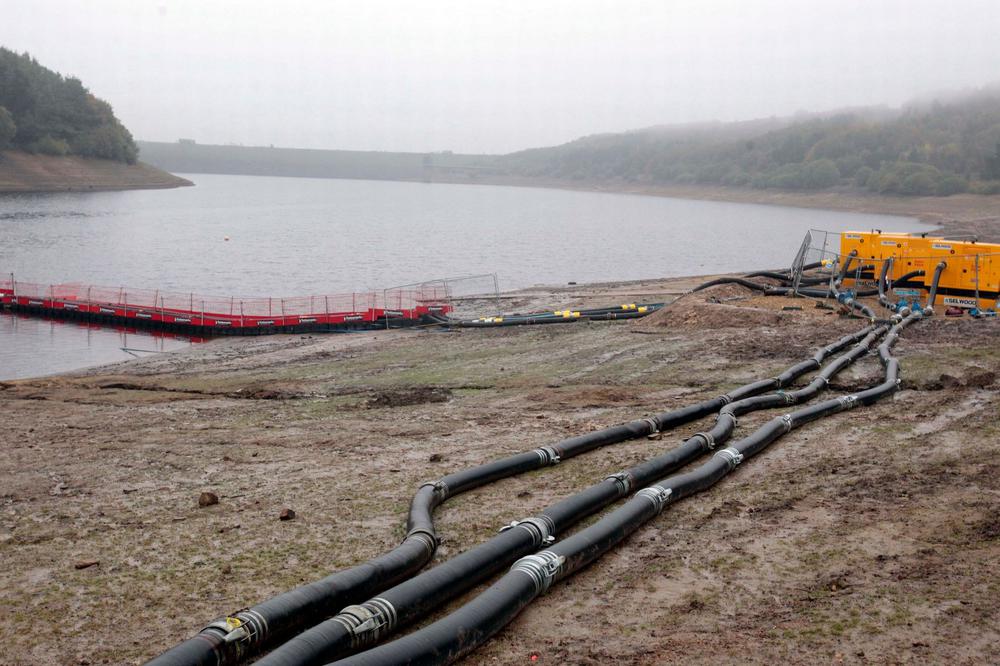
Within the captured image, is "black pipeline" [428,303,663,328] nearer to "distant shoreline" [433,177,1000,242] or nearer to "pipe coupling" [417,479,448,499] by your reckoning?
"pipe coupling" [417,479,448,499]

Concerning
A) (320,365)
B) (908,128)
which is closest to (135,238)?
(320,365)

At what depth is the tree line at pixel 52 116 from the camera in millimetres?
118125

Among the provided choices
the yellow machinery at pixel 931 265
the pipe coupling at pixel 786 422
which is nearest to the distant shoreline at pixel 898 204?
the yellow machinery at pixel 931 265

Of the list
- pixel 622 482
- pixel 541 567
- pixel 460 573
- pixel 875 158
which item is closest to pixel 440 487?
pixel 622 482

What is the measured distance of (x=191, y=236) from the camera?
7744 cm

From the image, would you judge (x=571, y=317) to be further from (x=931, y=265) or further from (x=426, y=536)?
(x=426, y=536)

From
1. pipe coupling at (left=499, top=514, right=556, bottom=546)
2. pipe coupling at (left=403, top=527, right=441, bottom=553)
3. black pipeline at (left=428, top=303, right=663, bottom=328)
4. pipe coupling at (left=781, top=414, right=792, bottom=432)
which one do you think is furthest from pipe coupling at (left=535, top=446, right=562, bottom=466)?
black pipeline at (left=428, top=303, right=663, bottom=328)

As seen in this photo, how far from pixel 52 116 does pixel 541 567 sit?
135954 millimetres

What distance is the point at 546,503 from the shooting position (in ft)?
31.0

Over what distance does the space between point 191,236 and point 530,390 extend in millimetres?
67978

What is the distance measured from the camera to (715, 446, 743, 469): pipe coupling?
10.2 metres

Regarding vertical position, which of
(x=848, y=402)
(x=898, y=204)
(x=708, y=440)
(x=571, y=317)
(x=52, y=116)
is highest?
(x=52, y=116)

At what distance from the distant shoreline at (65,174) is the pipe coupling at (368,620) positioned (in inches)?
4884

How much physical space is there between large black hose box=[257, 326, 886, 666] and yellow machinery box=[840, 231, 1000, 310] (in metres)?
16.3
